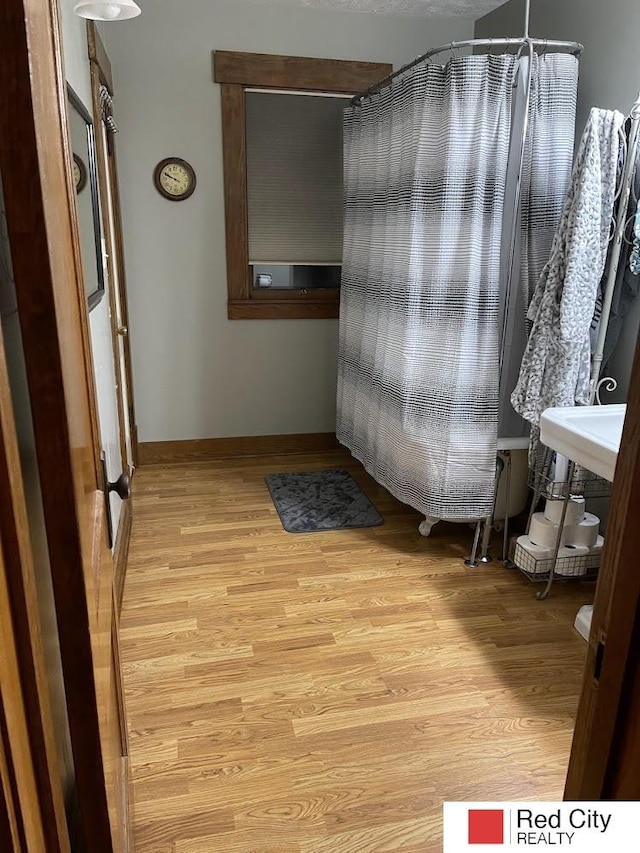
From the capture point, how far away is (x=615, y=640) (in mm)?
787

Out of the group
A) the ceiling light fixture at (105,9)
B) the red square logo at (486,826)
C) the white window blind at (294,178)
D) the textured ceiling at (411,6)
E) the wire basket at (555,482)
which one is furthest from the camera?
the white window blind at (294,178)

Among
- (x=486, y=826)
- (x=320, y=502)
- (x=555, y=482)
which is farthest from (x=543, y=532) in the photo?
(x=486, y=826)

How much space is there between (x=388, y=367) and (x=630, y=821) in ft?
7.87

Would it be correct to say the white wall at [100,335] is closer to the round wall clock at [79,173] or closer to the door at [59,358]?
the round wall clock at [79,173]

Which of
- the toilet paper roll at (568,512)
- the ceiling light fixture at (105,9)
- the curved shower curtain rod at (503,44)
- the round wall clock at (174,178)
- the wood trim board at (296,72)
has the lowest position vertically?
the toilet paper roll at (568,512)

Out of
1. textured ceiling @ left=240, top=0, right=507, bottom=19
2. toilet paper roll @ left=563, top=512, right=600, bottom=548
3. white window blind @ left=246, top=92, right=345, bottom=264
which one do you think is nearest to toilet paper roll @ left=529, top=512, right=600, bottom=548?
toilet paper roll @ left=563, top=512, right=600, bottom=548

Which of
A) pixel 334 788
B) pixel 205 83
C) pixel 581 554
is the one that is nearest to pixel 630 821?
pixel 334 788

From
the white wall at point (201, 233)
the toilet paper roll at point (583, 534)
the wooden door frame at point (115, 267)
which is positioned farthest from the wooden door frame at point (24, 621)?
the white wall at point (201, 233)

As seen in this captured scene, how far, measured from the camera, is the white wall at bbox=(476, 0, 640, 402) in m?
2.58

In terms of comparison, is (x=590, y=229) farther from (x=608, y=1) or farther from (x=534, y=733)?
(x=534, y=733)

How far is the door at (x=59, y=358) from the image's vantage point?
25.3 inches

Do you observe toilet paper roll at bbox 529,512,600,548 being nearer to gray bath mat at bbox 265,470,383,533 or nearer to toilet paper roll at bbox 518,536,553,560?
toilet paper roll at bbox 518,536,553,560

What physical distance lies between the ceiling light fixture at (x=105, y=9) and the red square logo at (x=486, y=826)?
→ 2099 mm

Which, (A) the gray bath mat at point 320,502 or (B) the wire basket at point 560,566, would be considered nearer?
(B) the wire basket at point 560,566
